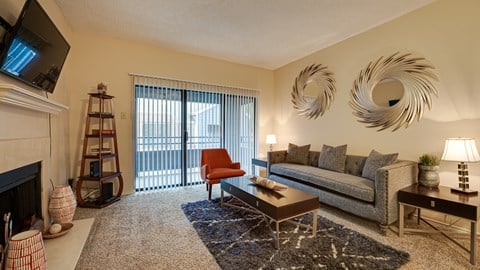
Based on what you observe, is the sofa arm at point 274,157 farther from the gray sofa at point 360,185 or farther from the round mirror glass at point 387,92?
the round mirror glass at point 387,92

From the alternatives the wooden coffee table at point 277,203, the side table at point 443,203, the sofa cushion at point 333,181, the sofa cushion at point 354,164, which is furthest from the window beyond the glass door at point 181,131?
the side table at point 443,203

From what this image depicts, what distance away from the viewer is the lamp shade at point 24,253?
4.30 feet

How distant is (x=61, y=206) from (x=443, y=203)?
12.0 ft

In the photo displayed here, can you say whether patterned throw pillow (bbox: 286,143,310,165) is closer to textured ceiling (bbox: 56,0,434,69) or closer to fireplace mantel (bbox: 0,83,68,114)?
textured ceiling (bbox: 56,0,434,69)

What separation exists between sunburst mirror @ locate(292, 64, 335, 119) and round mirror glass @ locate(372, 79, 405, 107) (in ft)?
2.46

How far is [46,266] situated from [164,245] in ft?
2.80

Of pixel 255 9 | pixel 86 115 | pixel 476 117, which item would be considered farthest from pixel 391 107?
pixel 86 115

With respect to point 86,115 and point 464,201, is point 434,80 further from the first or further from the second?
point 86,115

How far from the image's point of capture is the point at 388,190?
88.4 inches

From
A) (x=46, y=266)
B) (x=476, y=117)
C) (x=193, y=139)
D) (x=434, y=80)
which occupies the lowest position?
(x=46, y=266)

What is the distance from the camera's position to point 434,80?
2564 millimetres

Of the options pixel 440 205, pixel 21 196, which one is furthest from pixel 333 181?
pixel 21 196

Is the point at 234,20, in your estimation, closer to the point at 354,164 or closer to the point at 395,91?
the point at 395,91

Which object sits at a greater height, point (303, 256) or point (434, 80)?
point (434, 80)
